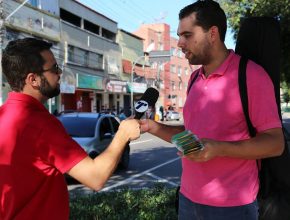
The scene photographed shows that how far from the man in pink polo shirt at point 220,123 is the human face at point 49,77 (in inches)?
21.5

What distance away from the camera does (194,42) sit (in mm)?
2711

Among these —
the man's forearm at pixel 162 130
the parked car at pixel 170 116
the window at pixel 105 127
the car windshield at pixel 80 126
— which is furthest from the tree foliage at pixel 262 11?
the parked car at pixel 170 116

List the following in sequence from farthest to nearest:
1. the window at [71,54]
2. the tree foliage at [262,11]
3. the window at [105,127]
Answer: the window at [71,54] < the window at [105,127] < the tree foliage at [262,11]

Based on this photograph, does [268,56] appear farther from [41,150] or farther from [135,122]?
[41,150]

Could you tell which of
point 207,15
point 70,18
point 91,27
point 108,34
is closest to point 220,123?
point 207,15

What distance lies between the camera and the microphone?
8.20 feet

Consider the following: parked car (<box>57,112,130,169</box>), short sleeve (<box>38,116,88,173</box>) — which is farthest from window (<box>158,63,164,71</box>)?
short sleeve (<box>38,116,88,173</box>)

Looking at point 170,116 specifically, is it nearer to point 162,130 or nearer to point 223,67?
point 162,130

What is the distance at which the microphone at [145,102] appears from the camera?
2498mm

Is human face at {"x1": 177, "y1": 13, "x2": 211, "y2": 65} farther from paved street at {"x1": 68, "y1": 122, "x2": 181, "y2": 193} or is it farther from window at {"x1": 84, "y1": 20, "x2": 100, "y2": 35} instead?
window at {"x1": 84, "y1": 20, "x2": 100, "y2": 35}

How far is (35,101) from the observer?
8.21 feet

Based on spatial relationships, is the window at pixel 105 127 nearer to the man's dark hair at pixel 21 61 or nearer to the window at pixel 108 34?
the man's dark hair at pixel 21 61

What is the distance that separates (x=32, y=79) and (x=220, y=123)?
1.02 meters

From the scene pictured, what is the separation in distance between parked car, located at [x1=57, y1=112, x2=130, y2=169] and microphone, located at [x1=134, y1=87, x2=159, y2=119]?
8.73 meters
